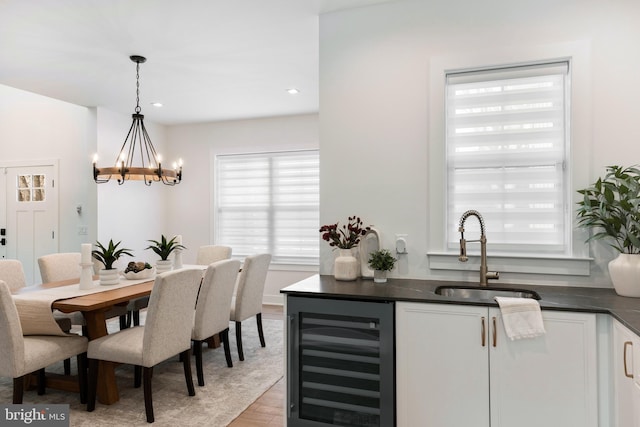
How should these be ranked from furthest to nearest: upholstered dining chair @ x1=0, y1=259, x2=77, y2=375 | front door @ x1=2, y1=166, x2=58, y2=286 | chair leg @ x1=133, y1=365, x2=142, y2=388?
1. front door @ x1=2, y1=166, x2=58, y2=286
2. upholstered dining chair @ x1=0, y1=259, x2=77, y2=375
3. chair leg @ x1=133, y1=365, x2=142, y2=388

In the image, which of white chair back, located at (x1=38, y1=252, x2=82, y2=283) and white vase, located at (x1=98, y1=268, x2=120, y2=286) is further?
white chair back, located at (x1=38, y1=252, x2=82, y2=283)

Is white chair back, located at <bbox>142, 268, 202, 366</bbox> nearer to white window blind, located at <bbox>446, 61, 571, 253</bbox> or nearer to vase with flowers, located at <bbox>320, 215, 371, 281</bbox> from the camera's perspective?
vase with flowers, located at <bbox>320, 215, 371, 281</bbox>

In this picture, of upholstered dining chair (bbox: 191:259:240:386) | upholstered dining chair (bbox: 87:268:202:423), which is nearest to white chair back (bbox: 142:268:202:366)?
upholstered dining chair (bbox: 87:268:202:423)

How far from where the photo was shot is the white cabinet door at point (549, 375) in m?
1.85

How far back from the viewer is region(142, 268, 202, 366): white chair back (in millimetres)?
2641

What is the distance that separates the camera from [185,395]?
302cm

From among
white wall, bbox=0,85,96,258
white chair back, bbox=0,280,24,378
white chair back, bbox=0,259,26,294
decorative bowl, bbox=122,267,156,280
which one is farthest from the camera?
white wall, bbox=0,85,96,258

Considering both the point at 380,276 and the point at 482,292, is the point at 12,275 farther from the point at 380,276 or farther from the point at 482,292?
the point at 482,292

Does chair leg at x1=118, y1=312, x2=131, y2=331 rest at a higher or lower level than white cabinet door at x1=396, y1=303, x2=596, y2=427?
lower

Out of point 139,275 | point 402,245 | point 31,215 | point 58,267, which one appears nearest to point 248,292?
point 139,275

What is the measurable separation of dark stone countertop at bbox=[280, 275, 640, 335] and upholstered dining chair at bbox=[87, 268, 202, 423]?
2.87 feet

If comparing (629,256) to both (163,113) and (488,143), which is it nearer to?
(488,143)

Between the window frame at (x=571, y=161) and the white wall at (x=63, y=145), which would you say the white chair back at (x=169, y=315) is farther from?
the white wall at (x=63, y=145)

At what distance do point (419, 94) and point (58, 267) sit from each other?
372cm
